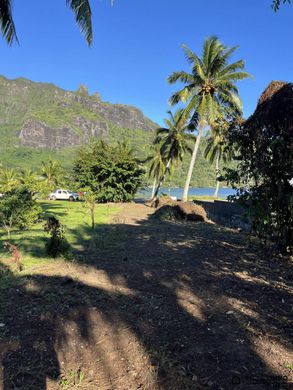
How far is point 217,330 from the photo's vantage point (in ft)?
14.8

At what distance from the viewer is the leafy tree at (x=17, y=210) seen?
12351 millimetres

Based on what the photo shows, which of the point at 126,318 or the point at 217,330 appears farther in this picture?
the point at 126,318

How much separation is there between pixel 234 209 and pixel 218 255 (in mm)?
11355

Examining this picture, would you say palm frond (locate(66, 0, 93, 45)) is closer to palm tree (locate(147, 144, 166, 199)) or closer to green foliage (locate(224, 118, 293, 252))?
green foliage (locate(224, 118, 293, 252))

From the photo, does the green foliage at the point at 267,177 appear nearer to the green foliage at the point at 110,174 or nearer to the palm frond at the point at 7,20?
the palm frond at the point at 7,20

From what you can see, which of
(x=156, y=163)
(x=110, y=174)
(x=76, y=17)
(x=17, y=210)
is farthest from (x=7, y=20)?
(x=156, y=163)

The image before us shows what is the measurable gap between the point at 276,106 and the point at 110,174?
2683 cm

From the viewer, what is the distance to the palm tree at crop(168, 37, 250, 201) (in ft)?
84.1

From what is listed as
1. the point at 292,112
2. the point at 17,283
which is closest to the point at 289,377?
the point at 17,283

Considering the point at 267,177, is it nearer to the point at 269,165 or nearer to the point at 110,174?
the point at 269,165

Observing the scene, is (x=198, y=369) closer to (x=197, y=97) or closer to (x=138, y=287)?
(x=138, y=287)

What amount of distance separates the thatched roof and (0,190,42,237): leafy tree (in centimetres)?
885

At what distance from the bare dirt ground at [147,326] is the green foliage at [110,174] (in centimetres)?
2640

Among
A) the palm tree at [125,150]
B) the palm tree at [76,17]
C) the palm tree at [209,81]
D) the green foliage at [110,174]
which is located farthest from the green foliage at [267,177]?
the palm tree at [125,150]
